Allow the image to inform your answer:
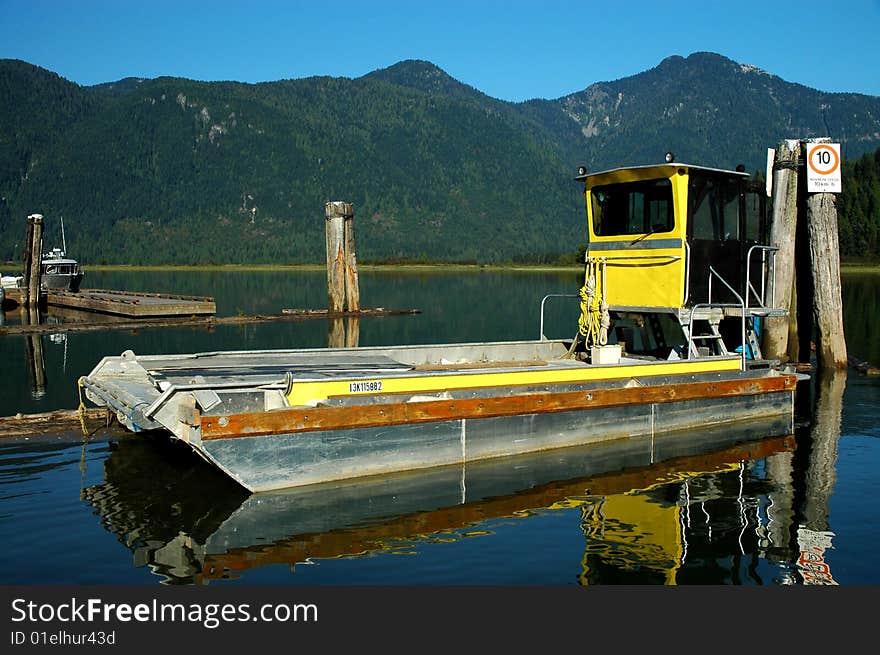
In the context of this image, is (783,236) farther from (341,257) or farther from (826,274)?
(341,257)

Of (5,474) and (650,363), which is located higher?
(650,363)

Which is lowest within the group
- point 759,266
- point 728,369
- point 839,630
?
point 839,630

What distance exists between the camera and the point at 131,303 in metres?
35.2

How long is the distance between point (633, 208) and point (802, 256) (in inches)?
296

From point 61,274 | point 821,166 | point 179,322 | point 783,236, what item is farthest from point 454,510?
point 61,274

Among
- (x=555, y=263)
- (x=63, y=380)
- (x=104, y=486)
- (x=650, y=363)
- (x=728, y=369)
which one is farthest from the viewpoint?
(x=555, y=263)

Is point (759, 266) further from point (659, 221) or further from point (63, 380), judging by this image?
point (63, 380)

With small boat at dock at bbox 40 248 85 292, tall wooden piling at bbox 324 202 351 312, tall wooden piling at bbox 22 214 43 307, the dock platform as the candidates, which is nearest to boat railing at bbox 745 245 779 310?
tall wooden piling at bbox 324 202 351 312

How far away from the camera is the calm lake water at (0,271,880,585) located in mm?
8445

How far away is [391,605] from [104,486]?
5348 mm

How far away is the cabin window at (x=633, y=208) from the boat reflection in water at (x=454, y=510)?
11.8ft

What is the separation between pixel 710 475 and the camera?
40.1ft

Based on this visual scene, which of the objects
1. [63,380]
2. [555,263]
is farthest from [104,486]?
[555,263]

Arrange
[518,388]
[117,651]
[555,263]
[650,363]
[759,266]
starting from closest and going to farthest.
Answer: [117,651] < [518,388] < [650,363] < [759,266] < [555,263]
